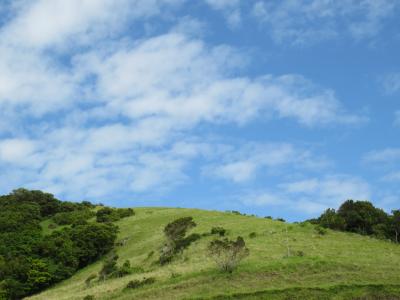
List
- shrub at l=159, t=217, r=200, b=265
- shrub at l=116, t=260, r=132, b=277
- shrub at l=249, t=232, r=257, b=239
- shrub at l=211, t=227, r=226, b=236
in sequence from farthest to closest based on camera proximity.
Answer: shrub at l=211, t=227, r=226, b=236 → shrub at l=249, t=232, r=257, b=239 → shrub at l=159, t=217, r=200, b=265 → shrub at l=116, t=260, r=132, b=277

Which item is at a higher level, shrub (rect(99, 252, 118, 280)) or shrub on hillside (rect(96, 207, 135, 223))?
shrub on hillside (rect(96, 207, 135, 223))

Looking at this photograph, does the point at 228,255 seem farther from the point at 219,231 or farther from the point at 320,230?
the point at 320,230

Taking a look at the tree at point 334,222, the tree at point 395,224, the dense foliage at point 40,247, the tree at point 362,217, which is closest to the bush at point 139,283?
the dense foliage at point 40,247

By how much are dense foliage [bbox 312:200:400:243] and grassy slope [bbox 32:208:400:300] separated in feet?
14.8

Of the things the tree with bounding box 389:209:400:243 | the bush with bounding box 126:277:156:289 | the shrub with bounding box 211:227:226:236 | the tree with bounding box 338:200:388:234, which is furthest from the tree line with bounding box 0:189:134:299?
the tree with bounding box 389:209:400:243

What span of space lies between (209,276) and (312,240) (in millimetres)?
16158

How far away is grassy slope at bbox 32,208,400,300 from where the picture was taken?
3791cm

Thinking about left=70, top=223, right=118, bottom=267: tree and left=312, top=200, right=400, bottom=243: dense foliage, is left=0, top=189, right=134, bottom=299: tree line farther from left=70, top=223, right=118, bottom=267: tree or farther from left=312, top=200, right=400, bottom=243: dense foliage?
left=312, top=200, right=400, bottom=243: dense foliage

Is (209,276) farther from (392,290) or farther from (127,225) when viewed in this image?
(127,225)

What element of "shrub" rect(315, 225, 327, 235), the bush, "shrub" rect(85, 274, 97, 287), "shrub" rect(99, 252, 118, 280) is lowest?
the bush

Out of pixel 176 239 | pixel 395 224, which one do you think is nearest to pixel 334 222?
pixel 395 224

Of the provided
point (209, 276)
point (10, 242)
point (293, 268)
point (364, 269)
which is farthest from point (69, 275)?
point (364, 269)

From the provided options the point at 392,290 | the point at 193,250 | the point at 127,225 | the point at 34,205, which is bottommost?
the point at 392,290

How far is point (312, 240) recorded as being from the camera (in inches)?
2159
